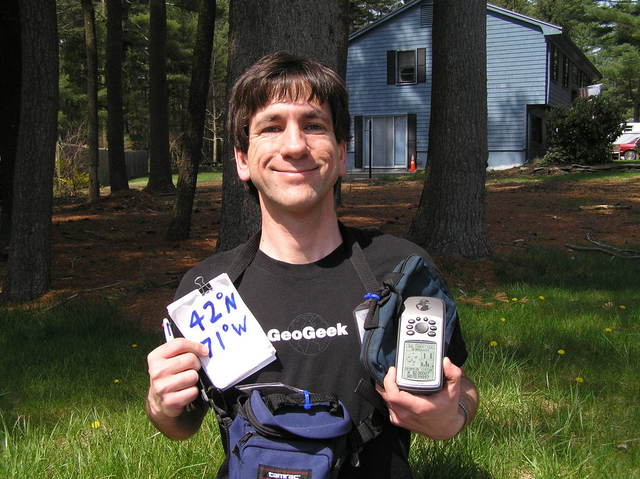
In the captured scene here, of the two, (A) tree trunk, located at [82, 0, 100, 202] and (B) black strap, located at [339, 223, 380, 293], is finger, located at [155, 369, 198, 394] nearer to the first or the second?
(B) black strap, located at [339, 223, 380, 293]

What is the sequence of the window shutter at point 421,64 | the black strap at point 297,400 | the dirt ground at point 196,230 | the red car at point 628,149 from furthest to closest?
1. the red car at point 628,149
2. the window shutter at point 421,64
3. the dirt ground at point 196,230
4. the black strap at point 297,400

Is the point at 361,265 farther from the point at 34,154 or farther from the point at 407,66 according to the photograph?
the point at 407,66

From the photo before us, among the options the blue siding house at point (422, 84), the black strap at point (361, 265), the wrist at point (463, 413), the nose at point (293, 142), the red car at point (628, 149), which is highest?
the blue siding house at point (422, 84)

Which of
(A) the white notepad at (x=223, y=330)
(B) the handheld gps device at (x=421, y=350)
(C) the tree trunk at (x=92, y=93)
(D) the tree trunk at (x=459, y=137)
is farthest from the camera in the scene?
(C) the tree trunk at (x=92, y=93)

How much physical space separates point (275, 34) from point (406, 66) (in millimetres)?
24352

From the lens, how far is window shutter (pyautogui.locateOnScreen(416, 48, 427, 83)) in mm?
27469

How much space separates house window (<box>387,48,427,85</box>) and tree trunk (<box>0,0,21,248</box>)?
2139cm

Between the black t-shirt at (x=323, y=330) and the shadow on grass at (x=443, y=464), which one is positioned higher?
the black t-shirt at (x=323, y=330)

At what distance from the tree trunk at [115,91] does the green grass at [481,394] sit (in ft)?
40.8

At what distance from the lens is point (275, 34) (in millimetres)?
4684

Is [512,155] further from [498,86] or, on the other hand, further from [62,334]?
[62,334]

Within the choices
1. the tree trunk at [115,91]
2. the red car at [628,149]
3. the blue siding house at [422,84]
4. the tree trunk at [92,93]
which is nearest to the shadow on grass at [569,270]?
the tree trunk at [92,93]

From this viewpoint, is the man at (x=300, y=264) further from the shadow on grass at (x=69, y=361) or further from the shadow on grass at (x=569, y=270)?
the shadow on grass at (x=569, y=270)

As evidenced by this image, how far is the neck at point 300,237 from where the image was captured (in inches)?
77.6
